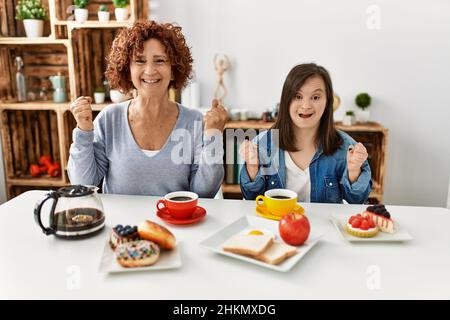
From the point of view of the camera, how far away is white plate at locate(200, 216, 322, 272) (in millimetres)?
1007

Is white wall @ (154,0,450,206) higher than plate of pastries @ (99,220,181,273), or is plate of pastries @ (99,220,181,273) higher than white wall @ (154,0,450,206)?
white wall @ (154,0,450,206)

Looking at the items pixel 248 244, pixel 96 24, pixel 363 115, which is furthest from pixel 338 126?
pixel 248 244

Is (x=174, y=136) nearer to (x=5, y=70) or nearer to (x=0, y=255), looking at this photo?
(x=0, y=255)

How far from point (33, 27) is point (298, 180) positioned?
2.16 m

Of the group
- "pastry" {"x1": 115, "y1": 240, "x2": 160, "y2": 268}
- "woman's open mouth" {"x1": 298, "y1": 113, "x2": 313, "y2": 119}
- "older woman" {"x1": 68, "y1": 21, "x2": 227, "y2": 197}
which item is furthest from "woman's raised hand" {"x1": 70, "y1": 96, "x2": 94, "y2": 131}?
"woman's open mouth" {"x1": 298, "y1": 113, "x2": 313, "y2": 119}

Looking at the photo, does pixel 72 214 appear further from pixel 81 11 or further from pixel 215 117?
pixel 81 11

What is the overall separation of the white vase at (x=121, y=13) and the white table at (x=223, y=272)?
1812mm

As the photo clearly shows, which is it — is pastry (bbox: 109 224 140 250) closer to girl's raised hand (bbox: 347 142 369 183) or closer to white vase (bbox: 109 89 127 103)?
girl's raised hand (bbox: 347 142 369 183)

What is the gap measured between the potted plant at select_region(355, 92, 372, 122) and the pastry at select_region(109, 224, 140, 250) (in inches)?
83.9

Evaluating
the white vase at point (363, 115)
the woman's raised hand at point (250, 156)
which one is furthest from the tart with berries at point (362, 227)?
the white vase at point (363, 115)

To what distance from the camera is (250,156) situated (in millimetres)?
1542

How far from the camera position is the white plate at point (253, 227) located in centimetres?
101
